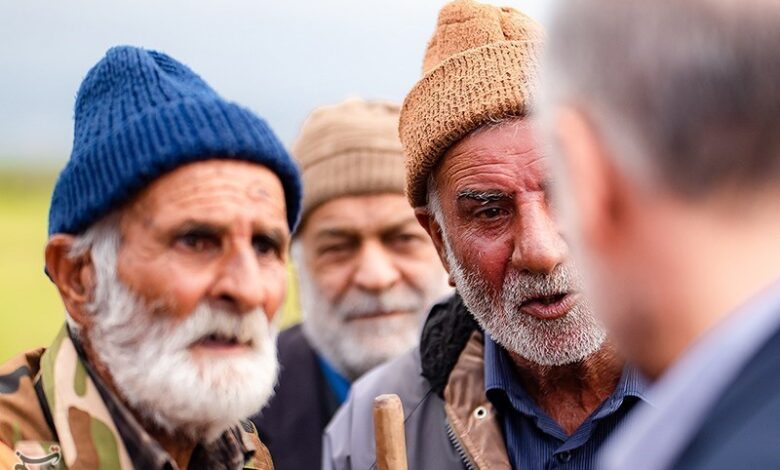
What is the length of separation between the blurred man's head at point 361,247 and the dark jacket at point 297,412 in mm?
161

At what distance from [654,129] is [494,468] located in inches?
73.5

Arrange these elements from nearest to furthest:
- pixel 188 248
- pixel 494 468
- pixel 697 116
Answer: pixel 697 116 → pixel 188 248 → pixel 494 468

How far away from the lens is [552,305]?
3062 millimetres

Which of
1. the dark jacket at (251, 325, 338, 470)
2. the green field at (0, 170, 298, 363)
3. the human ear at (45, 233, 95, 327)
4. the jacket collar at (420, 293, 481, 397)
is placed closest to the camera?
the human ear at (45, 233, 95, 327)

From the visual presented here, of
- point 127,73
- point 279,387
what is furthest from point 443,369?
point 279,387

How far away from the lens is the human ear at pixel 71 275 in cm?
279

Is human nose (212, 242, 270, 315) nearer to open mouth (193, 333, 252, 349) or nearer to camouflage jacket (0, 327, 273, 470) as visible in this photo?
open mouth (193, 333, 252, 349)

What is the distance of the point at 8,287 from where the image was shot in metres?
16.5

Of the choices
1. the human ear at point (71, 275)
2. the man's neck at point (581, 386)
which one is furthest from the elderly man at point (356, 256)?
the human ear at point (71, 275)

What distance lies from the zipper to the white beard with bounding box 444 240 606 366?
309 millimetres

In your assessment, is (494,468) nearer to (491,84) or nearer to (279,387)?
(491,84)

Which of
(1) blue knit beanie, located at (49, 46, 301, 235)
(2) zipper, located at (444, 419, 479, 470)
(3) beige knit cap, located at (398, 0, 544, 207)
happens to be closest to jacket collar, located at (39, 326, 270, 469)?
(1) blue knit beanie, located at (49, 46, 301, 235)

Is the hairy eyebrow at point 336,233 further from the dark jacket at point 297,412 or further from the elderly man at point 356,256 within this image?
the dark jacket at point 297,412

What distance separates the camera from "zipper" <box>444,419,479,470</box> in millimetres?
3078
